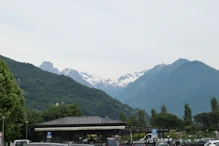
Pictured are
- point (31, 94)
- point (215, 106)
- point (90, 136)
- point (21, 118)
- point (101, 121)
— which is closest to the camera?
point (21, 118)

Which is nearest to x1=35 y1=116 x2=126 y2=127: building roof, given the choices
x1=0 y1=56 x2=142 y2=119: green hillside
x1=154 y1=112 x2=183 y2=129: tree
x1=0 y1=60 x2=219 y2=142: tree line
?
x1=0 y1=60 x2=219 y2=142: tree line

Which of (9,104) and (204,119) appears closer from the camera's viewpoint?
(9,104)

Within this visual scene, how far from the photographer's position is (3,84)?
39750mm

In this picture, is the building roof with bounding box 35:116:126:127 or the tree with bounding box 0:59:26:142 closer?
the tree with bounding box 0:59:26:142

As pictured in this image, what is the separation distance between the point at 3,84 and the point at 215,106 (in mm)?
93475

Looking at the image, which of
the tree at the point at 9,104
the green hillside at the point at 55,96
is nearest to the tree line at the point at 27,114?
the tree at the point at 9,104

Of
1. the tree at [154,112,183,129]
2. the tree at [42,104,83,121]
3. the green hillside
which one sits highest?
the green hillside

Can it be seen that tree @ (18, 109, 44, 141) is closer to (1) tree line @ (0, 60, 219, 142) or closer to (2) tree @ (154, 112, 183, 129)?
(1) tree line @ (0, 60, 219, 142)

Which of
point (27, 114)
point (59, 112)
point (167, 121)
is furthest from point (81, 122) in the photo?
point (167, 121)

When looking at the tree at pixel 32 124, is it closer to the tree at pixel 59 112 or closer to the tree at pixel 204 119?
the tree at pixel 59 112

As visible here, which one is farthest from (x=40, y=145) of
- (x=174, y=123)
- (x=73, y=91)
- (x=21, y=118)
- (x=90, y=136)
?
(x=73, y=91)

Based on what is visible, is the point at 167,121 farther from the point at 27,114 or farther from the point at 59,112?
the point at 27,114

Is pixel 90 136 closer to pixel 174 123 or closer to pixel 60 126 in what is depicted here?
pixel 60 126

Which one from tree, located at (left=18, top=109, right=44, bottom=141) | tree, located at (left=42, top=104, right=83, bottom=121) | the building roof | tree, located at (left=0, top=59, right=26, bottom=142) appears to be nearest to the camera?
tree, located at (left=0, top=59, right=26, bottom=142)
